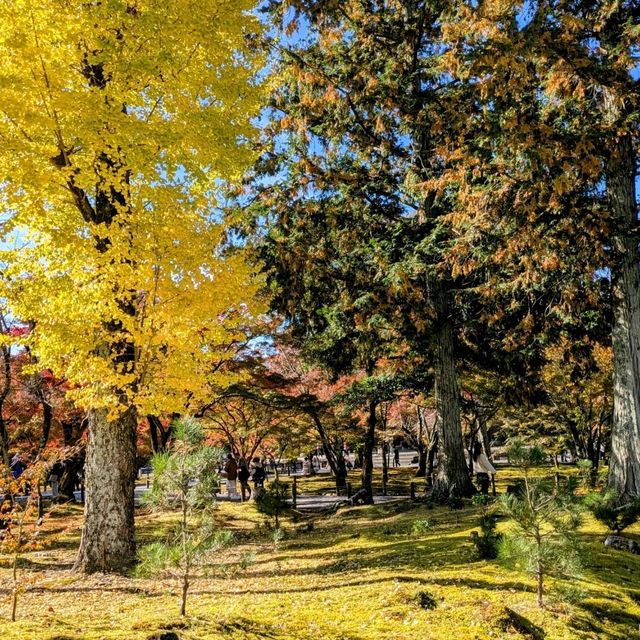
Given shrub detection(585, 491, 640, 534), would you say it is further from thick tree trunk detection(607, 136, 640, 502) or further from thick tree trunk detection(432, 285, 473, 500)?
thick tree trunk detection(432, 285, 473, 500)

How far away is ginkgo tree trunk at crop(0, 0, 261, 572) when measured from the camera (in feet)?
21.0

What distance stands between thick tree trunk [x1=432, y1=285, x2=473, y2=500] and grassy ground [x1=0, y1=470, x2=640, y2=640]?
2.89m

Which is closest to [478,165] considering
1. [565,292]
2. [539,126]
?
[539,126]

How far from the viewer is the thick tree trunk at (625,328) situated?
8617 mm

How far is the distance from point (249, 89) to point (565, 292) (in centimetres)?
680

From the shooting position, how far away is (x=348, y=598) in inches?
209

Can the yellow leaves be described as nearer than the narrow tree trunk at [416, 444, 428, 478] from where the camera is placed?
Yes

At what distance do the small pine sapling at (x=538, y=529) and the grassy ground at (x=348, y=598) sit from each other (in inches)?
17.4

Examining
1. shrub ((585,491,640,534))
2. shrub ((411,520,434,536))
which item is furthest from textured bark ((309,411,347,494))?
shrub ((585,491,640,534))

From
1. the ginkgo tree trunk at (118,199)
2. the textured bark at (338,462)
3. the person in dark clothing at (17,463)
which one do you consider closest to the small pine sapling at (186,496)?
the ginkgo tree trunk at (118,199)

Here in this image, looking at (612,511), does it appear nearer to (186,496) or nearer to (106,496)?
(186,496)

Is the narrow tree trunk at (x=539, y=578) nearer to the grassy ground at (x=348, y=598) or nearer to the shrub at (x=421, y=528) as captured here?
the grassy ground at (x=348, y=598)

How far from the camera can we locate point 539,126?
8.20 m

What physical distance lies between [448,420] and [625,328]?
527 centimetres
